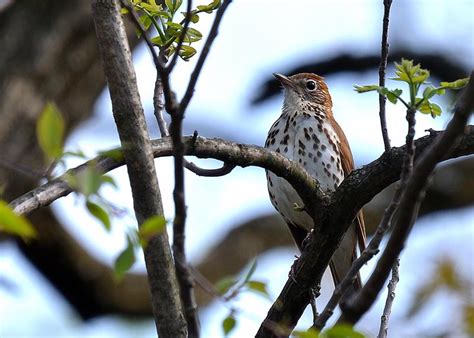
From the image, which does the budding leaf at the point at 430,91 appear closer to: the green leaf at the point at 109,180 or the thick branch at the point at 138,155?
the thick branch at the point at 138,155

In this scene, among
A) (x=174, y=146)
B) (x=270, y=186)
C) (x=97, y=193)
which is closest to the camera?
(x=97, y=193)

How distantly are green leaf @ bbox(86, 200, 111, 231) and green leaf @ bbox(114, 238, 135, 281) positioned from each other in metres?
0.11

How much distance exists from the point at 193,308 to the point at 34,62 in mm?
6753

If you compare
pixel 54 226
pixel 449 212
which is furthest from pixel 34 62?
pixel 449 212

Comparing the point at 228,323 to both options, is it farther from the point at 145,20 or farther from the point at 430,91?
the point at 145,20

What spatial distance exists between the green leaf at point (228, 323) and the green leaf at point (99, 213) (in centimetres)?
55

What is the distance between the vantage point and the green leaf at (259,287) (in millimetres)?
3166

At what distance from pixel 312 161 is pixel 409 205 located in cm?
419

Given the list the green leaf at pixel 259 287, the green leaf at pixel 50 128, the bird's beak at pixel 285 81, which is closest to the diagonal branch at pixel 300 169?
the green leaf at pixel 259 287

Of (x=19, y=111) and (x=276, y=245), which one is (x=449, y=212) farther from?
(x=19, y=111)

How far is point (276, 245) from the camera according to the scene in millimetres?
11500

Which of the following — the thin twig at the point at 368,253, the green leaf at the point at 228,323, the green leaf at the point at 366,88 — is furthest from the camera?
the green leaf at the point at 366,88

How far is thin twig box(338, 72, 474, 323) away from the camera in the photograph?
315cm

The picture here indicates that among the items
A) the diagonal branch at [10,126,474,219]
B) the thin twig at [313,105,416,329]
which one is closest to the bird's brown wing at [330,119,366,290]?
the diagonal branch at [10,126,474,219]
